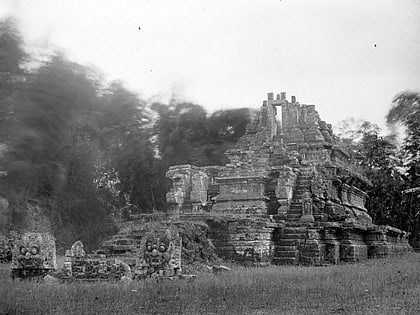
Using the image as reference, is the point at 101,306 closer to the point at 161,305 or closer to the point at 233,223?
the point at 161,305

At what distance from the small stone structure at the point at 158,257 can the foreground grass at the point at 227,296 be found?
0.64m

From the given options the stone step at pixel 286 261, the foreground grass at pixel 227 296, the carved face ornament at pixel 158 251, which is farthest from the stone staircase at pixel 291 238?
the carved face ornament at pixel 158 251

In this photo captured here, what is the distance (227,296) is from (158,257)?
8.35 ft

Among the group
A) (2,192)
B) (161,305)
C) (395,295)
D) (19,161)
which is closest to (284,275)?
(395,295)

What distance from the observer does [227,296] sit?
31.7ft

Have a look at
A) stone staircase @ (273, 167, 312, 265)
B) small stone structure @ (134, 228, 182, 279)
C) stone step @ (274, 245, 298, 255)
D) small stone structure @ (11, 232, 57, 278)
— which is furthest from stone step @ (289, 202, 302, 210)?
small stone structure @ (11, 232, 57, 278)

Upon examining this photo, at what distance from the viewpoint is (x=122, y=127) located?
91.0ft

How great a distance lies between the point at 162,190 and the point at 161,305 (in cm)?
2380

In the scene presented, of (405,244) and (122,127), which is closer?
(405,244)

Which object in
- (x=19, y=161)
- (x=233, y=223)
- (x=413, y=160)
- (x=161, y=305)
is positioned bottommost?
(x=161, y=305)

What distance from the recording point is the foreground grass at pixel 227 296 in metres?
8.41

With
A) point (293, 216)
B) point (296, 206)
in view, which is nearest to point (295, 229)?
point (293, 216)

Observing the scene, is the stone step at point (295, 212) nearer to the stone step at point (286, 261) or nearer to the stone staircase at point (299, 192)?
the stone staircase at point (299, 192)

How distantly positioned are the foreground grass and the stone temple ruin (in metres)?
5.60
